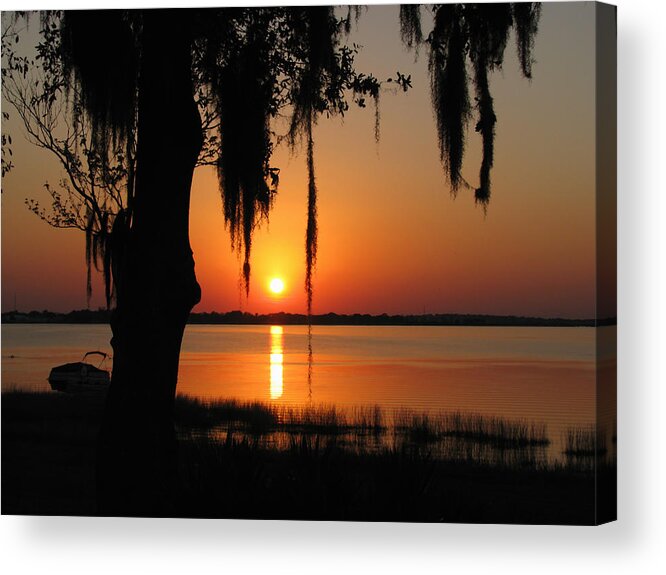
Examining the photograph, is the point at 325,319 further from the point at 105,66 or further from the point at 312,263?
the point at 105,66

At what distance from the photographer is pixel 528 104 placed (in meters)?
6.11

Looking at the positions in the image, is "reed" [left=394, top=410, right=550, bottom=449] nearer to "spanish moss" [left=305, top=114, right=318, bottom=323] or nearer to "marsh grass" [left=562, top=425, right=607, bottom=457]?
"marsh grass" [left=562, top=425, right=607, bottom=457]

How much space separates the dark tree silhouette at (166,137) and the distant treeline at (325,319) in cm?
14

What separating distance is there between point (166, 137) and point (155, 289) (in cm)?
74

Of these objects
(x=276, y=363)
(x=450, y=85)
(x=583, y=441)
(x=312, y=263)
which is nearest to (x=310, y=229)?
(x=312, y=263)

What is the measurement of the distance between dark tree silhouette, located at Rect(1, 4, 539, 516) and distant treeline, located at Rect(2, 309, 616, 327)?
0.14 m

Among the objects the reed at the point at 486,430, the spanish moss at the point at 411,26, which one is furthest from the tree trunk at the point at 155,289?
the reed at the point at 486,430

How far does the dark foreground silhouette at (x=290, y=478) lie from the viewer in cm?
611

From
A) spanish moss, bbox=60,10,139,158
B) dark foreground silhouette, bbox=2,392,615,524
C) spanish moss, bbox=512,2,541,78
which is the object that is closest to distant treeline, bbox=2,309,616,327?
dark foreground silhouette, bbox=2,392,615,524

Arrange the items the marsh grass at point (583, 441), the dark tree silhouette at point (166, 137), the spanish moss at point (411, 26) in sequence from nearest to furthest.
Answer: the marsh grass at point (583, 441), the spanish moss at point (411, 26), the dark tree silhouette at point (166, 137)

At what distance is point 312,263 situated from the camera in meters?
6.32

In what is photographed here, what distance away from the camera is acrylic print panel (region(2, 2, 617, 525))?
6098mm

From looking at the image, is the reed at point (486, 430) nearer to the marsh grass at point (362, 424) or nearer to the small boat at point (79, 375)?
the marsh grass at point (362, 424)

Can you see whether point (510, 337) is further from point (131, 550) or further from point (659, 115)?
point (131, 550)
